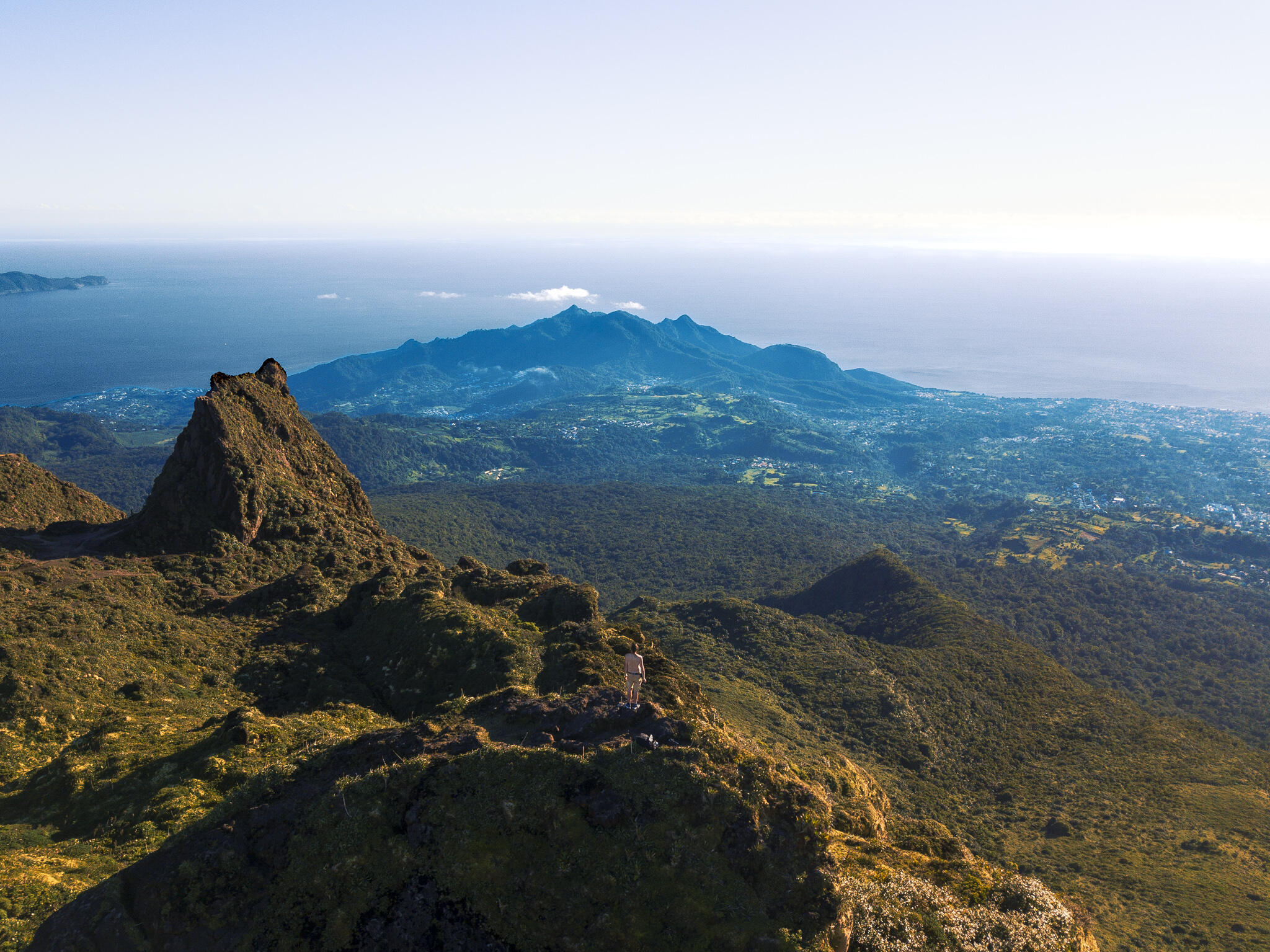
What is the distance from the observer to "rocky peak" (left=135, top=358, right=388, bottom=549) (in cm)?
5322

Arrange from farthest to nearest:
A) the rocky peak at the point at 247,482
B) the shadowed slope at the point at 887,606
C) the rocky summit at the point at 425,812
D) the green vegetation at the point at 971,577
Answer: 1. the green vegetation at the point at 971,577
2. the shadowed slope at the point at 887,606
3. the rocky peak at the point at 247,482
4. the rocky summit at the point at 425,812

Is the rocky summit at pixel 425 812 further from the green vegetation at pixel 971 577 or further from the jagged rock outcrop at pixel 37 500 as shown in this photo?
the green vegetation at pixel 971 577

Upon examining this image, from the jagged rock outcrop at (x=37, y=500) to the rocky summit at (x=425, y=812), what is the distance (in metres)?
17.1

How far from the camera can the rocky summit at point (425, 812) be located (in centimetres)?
1789

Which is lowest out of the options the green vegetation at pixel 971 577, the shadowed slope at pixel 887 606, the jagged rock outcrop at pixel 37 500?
the green vegetation at pixel 971 577

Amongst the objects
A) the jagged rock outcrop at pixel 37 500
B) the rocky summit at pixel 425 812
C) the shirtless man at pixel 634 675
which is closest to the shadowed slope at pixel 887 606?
the rocky summit at pixel 425 812

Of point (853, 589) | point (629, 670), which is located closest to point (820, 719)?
point (853, 589)

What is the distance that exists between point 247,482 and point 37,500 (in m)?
20.9

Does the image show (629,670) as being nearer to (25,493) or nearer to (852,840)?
(852,840)

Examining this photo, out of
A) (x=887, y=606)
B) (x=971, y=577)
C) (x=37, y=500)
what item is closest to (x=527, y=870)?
(x=37, y=500)

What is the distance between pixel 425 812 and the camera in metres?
19.4

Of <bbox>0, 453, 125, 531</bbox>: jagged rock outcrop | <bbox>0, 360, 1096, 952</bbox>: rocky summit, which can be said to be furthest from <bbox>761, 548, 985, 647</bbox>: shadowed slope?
<bbox>0, 453, 125, 531</bbox>: jagged rock outcrop

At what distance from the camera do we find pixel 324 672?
4041cm

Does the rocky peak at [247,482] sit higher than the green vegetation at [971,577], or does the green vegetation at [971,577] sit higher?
the rocky peak at [247,482]
